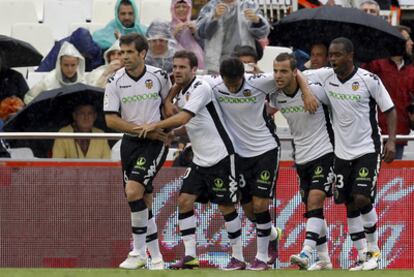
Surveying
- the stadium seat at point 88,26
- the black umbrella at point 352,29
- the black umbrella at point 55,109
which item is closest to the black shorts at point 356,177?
the black umbrella at point 55,109

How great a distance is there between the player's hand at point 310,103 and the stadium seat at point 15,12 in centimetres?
733

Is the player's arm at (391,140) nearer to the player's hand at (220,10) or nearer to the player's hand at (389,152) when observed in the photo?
the player's hand at (389,152)

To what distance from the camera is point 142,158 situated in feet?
53.3

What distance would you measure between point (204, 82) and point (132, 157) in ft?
3.58

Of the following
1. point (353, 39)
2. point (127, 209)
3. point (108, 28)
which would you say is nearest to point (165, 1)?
point (108, 28)

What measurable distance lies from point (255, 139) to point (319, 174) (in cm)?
78

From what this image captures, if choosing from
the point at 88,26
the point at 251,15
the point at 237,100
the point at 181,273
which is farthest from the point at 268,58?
the point at 181,273

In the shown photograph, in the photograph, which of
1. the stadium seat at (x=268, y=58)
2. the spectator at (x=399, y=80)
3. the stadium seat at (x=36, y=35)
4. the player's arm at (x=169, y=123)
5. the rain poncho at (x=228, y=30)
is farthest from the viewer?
the stadium seat at (x=36, y=35)

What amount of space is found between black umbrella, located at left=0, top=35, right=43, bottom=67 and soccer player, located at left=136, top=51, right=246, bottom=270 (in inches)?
161

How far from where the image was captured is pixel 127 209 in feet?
58.0

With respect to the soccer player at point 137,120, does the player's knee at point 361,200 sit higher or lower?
lower

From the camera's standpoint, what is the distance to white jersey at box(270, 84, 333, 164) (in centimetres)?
1644

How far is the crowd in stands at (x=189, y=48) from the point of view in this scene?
62.5 feet

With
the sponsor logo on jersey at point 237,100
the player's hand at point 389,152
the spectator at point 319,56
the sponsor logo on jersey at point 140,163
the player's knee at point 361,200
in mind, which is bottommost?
the player's knee at point 361,200
